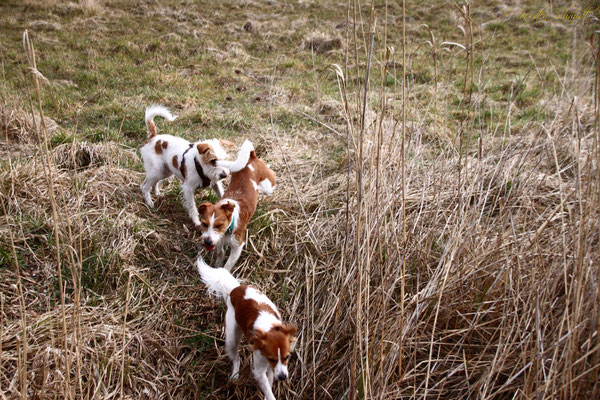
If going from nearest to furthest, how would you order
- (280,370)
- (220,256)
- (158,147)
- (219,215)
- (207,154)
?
(280,370), (219,215), (220,256), (207,154), (158,147)

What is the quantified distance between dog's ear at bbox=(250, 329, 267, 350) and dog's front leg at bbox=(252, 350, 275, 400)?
94 millimetres

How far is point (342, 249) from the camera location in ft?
8.73

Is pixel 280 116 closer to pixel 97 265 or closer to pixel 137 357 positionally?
pixel 97 265

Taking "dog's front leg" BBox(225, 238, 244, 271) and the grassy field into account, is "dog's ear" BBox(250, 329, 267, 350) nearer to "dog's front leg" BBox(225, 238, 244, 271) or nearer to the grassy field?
the grassy field

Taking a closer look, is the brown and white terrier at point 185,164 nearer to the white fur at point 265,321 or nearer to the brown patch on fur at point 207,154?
the brown patch on fur at point 207,154

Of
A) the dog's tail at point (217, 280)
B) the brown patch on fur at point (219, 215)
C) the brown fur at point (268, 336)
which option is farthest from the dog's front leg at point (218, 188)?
the brown fur at point (268, 336)

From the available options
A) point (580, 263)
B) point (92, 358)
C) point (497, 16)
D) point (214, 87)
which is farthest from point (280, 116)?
point (497, 16)

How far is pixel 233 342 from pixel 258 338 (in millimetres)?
391

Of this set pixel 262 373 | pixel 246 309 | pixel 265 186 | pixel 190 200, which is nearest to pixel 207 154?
pixel 190 200

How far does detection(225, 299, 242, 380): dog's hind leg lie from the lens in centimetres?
260

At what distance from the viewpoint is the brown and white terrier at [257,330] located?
7.50 ft

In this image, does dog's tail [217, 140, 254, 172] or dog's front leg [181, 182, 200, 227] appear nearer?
dog's tail [217, 140, 254, 172]

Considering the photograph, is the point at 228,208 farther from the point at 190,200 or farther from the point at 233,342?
the point at 233,342

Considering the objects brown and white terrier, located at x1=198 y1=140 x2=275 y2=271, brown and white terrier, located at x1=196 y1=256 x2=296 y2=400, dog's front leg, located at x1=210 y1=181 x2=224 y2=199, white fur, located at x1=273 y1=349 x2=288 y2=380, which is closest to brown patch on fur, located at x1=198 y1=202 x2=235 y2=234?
brown and white terrier, located at x1=198 y1=140 x2=275 y2=271
